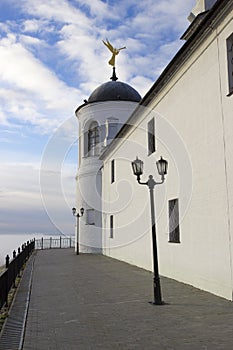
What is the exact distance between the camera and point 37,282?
39.5ft

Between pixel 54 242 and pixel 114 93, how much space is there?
50.7 feet

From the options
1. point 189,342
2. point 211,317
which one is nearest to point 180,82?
point 211,317

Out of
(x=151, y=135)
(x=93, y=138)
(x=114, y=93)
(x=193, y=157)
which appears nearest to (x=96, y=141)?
(x=93, y=138)

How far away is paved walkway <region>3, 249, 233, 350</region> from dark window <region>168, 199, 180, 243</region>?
1560 mm

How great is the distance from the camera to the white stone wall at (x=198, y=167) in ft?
29.1

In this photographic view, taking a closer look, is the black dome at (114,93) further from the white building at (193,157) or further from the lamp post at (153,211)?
the lamp post at (153,211)

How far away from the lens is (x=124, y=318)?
7.02m

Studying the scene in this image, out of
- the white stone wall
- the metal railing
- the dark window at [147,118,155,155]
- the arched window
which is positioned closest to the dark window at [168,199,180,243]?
the white stone wall

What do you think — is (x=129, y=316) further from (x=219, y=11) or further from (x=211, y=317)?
(x=219, y=11)

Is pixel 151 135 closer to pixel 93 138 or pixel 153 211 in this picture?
pixel 153 211

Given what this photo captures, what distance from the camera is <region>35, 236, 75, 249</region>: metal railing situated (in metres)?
33.1

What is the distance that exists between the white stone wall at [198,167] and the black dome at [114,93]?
36.8ft

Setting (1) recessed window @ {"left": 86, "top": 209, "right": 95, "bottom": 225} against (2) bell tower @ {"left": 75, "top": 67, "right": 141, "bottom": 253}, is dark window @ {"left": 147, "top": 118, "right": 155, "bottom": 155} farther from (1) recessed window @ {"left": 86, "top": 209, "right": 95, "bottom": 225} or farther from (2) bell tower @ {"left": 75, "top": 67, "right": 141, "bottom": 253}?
(1) recessed window @ {"left": 86, "top": 209, "right": 95, "bottom": 225}

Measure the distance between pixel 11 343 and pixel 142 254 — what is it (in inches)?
423
